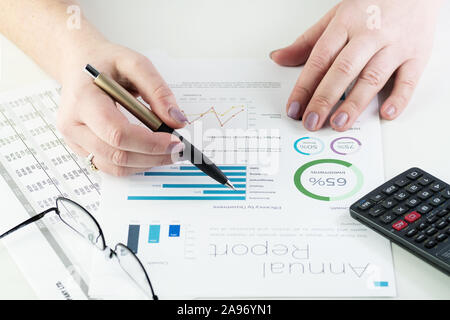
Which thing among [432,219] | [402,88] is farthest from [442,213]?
[402,88]

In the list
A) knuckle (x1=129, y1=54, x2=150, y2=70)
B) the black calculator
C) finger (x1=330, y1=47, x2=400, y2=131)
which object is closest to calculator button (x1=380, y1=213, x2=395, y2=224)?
the black calculator

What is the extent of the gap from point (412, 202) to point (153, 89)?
14.0 inches

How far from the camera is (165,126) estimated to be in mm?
629

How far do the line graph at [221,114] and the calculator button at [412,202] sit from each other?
271 mm

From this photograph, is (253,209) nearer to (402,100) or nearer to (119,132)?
(119,132)

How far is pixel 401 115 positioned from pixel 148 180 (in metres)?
0.38

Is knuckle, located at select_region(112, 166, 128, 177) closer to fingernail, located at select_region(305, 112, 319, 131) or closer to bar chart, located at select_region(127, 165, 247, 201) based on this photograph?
bar chart, located at select_region(127, 165, 247, 201)

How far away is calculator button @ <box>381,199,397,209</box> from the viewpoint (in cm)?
57

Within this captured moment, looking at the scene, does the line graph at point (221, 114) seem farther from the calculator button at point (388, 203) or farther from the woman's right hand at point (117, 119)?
the calculator button at point (388, 203)

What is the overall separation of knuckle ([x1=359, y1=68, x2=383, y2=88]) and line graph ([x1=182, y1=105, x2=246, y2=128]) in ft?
0.61

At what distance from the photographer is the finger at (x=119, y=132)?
0.60 meters

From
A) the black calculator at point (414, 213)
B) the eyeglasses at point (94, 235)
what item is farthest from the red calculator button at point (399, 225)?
the eyeglasses at point (94, 235)
